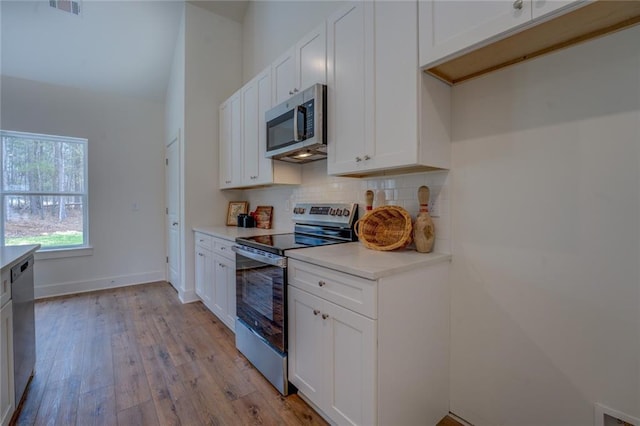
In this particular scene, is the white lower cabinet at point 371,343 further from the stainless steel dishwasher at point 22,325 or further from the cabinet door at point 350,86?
the stainless steel dishwasher at point 22,325

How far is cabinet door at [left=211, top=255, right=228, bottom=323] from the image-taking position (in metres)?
2.70

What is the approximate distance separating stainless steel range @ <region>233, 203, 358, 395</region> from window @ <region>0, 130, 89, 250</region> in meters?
3.01

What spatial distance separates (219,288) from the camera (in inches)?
111

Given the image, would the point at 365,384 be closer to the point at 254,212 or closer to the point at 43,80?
the point at 254,212

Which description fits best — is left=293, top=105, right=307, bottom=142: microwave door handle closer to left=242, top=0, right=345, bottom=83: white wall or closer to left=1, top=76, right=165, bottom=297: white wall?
left=242, top=0, right=345, bottom=83: white wall

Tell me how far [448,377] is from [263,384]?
1.14m

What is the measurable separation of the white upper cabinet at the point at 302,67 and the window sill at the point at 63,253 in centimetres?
333

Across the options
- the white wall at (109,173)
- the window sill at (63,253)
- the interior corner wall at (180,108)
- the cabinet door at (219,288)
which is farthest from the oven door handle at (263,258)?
the window sill at (63,253)

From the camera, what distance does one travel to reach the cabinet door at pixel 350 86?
1.68 m

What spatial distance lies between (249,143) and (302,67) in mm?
1056

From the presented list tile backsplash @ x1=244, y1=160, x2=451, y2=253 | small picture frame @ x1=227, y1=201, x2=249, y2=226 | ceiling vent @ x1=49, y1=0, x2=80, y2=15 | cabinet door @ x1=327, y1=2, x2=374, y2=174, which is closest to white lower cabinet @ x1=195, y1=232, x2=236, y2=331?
small picture frame @ x1=227, y1=201, x2=249, y2=226

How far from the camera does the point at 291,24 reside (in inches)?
117

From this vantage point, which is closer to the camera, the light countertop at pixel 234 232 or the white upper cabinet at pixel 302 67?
the white upper cabinet at pixel 302 67

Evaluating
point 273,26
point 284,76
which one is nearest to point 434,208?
point 284,76
